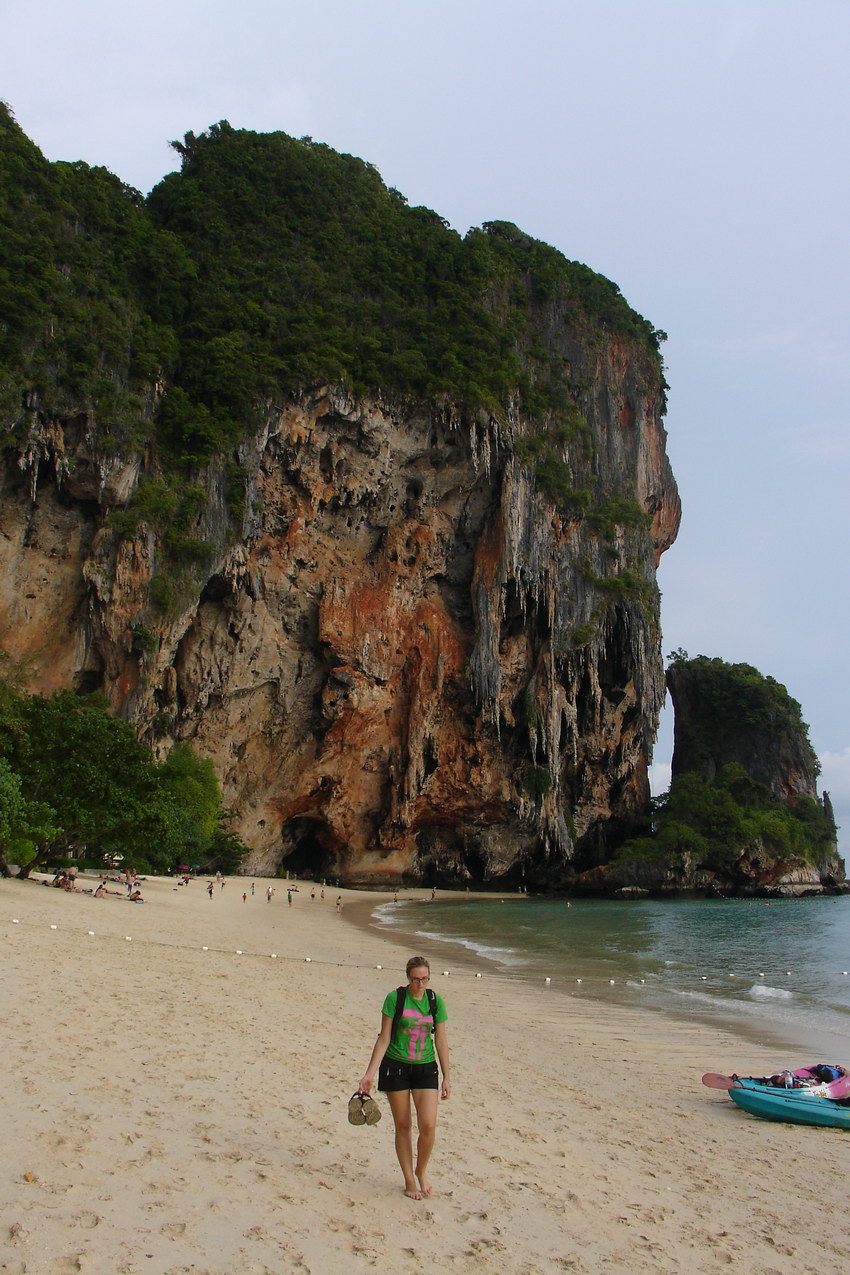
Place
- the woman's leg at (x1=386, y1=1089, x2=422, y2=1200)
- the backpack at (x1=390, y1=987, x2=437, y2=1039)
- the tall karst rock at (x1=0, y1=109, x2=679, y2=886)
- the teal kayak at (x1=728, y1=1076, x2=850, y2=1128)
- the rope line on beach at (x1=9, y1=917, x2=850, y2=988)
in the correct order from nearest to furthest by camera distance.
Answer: the woman's leg at (x1=386, y1=1089, x2=422, y2=1200), the backpack at (x1=390, y1=987, x2=437, y2=1039), the teal kayak at (x1=728, y1=1076, x2=850, y2=1128), the rope line on beach at (x1=9, y1=917, x2=850, y2=988), the tall karst rock at (x1=0, y1=109, x2=679, y2=886)

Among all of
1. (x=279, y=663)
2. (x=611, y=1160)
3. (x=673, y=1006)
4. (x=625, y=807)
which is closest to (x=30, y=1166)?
(x=611, y=1160)

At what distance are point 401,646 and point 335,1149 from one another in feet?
114

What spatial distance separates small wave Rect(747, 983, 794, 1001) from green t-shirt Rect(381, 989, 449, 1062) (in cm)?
1188

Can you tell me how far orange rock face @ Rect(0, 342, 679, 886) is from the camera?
32.6 metres

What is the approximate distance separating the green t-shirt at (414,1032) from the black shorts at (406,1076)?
30 mm

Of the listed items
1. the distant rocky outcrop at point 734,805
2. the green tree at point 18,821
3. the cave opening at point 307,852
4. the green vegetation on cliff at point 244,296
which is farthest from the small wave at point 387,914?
the green vegetation on cliff at point 244,296

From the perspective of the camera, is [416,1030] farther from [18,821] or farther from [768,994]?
[18,821]

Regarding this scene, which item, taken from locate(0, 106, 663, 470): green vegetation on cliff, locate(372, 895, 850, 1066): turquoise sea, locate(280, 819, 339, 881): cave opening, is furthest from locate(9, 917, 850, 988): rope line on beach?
locate(280, 819, 339, 881): cave opening

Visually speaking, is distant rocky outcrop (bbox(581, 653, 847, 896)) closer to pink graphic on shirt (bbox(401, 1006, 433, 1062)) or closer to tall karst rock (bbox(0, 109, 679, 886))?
tall karst rock (bbox(0, 109, 679, 886))

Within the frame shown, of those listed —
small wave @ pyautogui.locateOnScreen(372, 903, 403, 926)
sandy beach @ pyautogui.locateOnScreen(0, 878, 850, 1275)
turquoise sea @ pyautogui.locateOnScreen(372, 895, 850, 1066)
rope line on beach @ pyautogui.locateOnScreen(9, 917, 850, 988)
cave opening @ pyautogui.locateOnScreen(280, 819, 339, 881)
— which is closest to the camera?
sandy beach @ pyautogui.locateOnScreen(0, 878, 850, 1275)

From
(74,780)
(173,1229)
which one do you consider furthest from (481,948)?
(173,1229)

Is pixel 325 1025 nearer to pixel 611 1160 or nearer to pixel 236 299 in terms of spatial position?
pixel 611 1160

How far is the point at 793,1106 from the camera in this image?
6727mm

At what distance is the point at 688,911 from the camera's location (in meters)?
35.7
